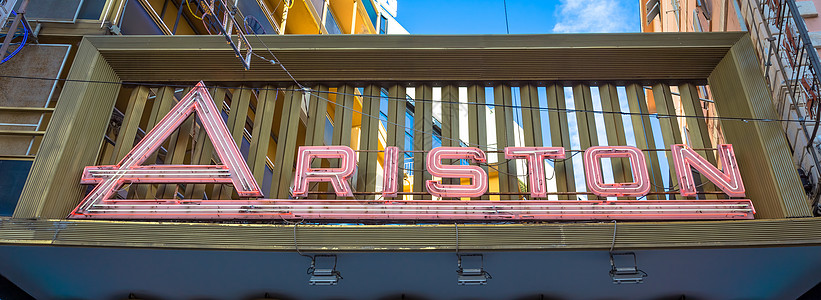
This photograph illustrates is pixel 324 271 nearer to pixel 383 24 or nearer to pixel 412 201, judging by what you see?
pixel 412 201

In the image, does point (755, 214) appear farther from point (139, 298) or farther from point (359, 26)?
point (359, 26)

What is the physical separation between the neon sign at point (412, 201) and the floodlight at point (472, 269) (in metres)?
0.56

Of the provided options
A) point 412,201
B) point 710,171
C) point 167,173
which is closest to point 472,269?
point 412,201

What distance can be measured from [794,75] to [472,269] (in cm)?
530

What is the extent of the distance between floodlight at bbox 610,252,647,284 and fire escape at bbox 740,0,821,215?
261 cm

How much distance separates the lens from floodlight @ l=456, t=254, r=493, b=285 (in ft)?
23.7

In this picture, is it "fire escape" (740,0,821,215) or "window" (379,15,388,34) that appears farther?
"window" (379,15,388,34)

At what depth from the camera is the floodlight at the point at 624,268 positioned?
7078mm

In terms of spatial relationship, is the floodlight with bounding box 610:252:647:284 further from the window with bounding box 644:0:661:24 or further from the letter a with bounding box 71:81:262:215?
the window with bounding box 644:0:661:24

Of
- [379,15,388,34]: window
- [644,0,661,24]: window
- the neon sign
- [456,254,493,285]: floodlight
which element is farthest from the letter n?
[379,15,388,34]: window

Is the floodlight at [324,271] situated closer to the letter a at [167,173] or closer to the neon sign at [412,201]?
the neon sign at [412,201]

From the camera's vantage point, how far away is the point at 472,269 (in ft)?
23.8

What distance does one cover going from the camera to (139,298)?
848cm

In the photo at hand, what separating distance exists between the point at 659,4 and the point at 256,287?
16.6 metres
